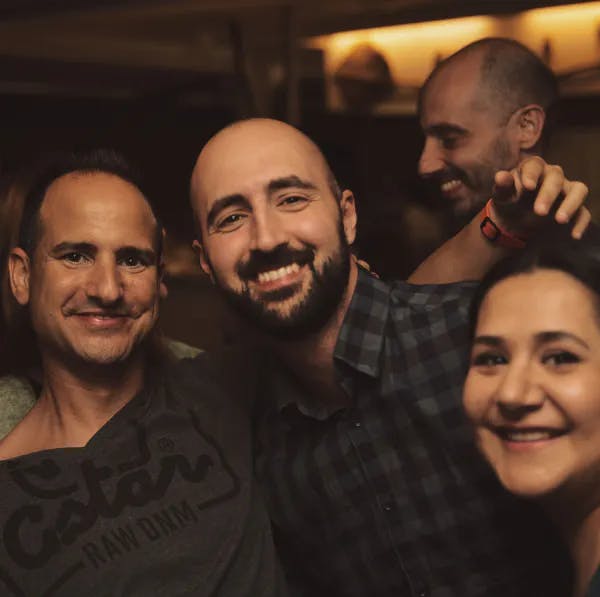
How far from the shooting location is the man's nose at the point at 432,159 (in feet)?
8.01

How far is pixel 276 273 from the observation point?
5.48 feet

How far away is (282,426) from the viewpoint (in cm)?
186

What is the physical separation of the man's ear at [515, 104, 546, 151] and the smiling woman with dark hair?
3.44ft

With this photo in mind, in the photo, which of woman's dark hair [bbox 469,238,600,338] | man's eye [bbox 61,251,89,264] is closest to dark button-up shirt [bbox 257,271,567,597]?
woman's dark hair [bbox 469,238,600,338]

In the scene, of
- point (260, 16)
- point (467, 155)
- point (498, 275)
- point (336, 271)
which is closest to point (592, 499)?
point (498, 275)

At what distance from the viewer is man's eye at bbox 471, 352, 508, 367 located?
1352 millimetres

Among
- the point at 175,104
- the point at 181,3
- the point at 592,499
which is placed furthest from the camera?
the point at 175,104

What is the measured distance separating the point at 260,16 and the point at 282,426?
1.82 meters

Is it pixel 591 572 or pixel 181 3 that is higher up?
pixel 181 3

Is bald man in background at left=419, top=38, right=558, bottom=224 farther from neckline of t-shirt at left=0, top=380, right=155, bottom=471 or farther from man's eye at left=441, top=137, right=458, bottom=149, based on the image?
neckline of t-shirt at left=0, top=380, right=155, bottom=471

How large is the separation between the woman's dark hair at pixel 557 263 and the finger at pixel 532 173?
0.10 metres

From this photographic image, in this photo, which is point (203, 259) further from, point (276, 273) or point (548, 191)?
point (548, 191)

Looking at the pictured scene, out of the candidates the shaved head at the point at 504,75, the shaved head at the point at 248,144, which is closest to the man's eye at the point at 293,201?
the shaved head at the point at 248,144

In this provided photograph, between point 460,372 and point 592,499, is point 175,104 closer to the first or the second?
point 460,372
